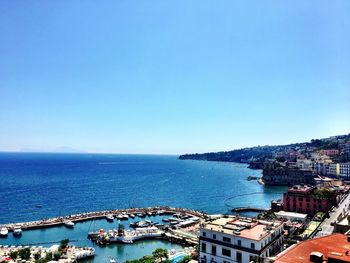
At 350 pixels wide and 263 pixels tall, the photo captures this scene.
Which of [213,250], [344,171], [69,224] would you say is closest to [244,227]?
[213,250]

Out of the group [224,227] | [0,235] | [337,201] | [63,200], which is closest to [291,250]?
[224,227]

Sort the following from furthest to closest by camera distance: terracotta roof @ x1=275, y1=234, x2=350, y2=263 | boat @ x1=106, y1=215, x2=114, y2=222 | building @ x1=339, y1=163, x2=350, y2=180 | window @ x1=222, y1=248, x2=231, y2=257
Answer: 1. building @ x1=339, y1=163, x2=350, y2=180
2. boat @ x1=106, y1=215, x2=114, y2=222
3. window @ x1=222, y1=248, x2=231, y2=257
4. terracotta roof @ x1=275, y1=234, x2=350, y2=263

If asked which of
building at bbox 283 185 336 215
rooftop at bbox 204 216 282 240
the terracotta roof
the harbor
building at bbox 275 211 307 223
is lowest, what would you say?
the harbor

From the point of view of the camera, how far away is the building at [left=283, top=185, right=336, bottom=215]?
74.1 meters

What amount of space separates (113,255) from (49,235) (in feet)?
63.1

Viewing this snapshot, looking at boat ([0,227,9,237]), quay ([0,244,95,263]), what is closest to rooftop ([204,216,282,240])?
quay ([0,244,95,263])

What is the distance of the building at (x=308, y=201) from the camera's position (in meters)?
74.1

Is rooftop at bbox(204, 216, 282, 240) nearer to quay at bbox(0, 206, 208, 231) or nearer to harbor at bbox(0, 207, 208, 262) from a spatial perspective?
harbor at bbox(0, 207, 208, 262)

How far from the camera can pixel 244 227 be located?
3569cm

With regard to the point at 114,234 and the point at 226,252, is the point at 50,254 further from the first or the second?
the point at 226,252

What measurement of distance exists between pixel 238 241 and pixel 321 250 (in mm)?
13359

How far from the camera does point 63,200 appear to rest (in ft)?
364

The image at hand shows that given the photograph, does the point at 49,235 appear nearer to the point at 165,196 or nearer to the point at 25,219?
the point at 25,219

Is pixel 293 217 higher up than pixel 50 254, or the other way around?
pixel 293 217
